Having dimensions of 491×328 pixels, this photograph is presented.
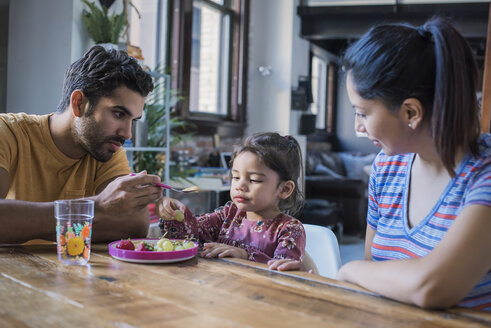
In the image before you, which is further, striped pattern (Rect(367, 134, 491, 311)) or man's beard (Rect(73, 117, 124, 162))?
man's beard (Rect(73, 117, 124, 162))

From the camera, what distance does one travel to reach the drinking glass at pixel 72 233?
1241 millimetres

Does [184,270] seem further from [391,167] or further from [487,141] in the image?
[487,141]

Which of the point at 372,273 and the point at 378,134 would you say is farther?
the point at 378,134

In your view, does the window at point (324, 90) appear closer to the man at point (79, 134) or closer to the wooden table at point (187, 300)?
the man at point (79, 134)

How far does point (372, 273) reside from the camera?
1.08 meters

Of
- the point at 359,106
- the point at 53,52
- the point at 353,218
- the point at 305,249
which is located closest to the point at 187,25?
the point at 53,52

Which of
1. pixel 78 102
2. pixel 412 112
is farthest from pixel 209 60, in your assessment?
pixel 412 112

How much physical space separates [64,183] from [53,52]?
6.27ft

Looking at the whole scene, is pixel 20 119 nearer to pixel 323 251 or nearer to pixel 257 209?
pixel 257 209

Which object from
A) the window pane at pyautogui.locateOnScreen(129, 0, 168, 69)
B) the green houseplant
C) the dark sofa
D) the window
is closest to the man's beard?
the green houseplant

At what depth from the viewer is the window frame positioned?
5.01m

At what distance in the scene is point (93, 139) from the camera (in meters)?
1.84

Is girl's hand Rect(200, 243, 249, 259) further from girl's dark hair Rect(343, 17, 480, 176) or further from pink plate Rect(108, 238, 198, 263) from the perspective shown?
girl's dark hair Rect(343, 17, 480, 176)

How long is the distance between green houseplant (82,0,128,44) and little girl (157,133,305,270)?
6.36 ft
